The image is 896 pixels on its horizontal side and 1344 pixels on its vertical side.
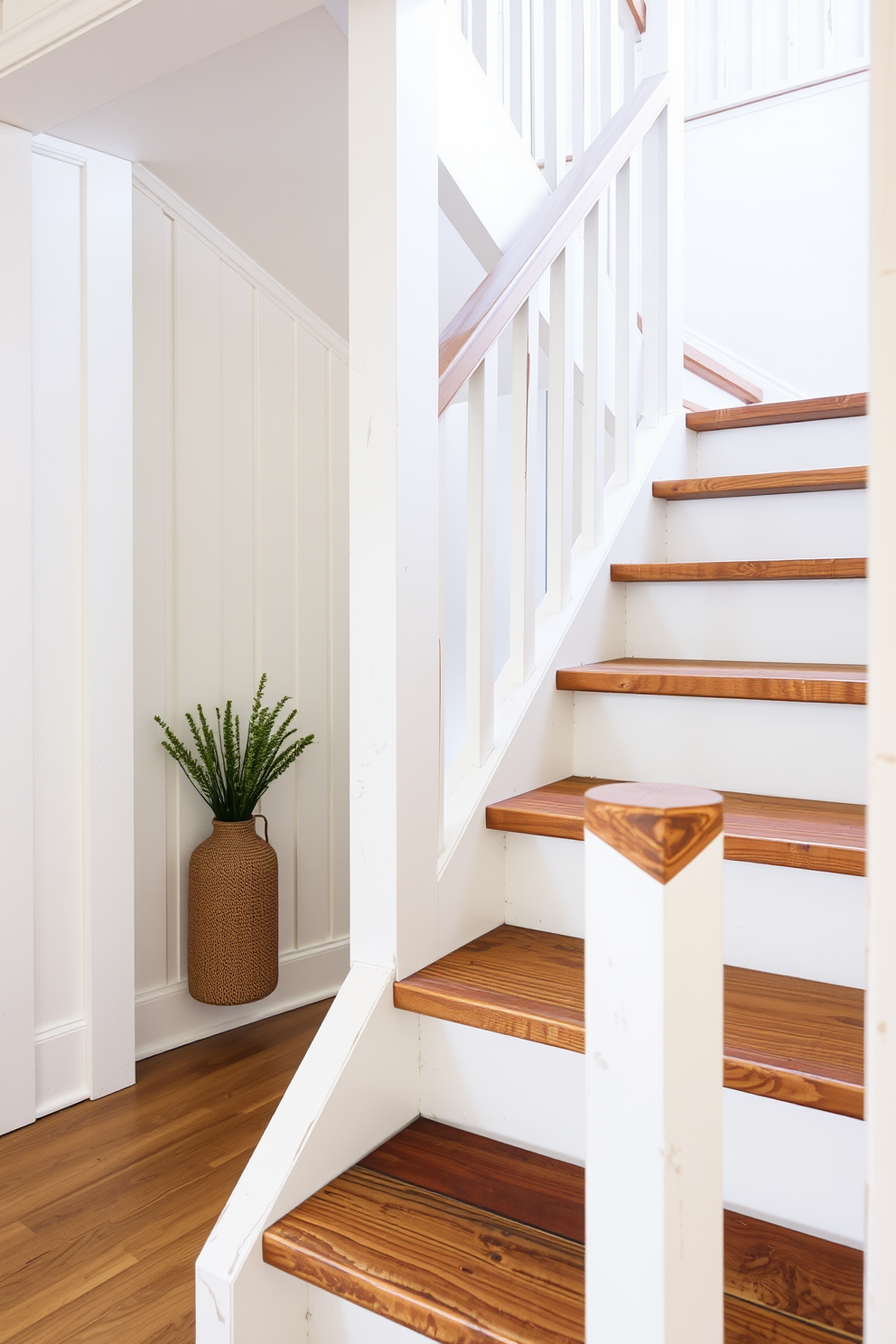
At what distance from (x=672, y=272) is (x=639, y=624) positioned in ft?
3.05

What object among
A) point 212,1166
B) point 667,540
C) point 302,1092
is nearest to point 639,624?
point 667,540

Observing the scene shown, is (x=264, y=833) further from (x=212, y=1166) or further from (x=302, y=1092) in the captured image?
(x=302, y=1092)

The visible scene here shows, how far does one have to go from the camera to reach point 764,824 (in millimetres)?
1245

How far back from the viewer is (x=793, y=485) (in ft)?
5.89

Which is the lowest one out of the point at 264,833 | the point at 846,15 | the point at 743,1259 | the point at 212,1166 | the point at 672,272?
the point at 212,1166

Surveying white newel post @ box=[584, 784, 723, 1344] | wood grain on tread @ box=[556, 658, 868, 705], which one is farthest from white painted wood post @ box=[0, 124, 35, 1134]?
white newel post @ box=[584, 784, 723, 1344]

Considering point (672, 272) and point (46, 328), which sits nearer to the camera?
point (46, 328)

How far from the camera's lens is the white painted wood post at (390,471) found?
1209mm

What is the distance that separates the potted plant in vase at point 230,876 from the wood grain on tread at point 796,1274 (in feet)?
4.52

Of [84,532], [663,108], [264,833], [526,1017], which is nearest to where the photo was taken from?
[526,1017]

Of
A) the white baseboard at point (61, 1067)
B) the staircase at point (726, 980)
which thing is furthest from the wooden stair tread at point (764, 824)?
the white baseboard at point (61, 1067)

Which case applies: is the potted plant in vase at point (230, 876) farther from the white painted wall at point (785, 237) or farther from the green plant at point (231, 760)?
the white painted wall at point (785, 237)

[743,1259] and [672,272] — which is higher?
[672,272]

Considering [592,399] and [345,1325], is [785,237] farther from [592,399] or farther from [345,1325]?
[345,1325]
